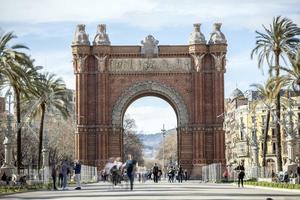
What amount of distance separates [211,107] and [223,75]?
12.7ft

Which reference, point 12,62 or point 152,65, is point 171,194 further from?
point 152,65

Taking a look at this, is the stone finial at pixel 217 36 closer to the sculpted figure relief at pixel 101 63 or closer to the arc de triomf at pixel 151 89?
the arc de triomf at pixel 151 89

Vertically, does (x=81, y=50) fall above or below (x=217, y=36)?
below

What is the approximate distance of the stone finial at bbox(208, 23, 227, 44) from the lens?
306 ft

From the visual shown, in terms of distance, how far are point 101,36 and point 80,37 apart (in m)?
2.44

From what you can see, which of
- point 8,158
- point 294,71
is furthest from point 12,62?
point 294,71

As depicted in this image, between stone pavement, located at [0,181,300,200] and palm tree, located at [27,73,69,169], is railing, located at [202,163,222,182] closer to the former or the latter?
palm tree, located at [27,73,69,169]

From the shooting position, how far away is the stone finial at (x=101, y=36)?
93375mm

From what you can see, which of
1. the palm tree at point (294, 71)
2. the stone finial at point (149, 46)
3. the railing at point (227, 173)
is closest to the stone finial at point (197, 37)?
the stone finial at point (149, 46)

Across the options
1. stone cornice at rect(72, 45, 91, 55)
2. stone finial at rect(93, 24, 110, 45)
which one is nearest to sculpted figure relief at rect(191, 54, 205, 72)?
stone finial at rect(93, 24, 110, 45)

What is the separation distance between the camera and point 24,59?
5966 centimetres

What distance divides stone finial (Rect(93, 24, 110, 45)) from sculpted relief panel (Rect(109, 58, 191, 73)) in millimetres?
2498

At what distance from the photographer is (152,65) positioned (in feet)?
305

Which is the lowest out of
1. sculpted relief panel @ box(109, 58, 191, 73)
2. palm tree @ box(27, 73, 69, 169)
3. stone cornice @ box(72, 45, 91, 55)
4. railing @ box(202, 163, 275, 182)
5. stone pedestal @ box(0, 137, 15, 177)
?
railing @ box(202, 163, 275, 182)
